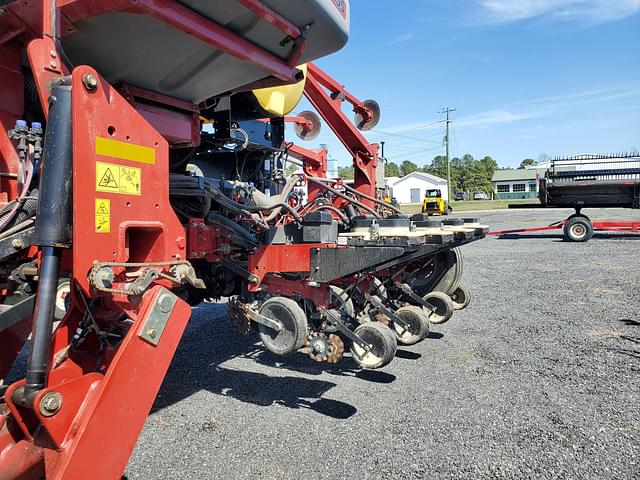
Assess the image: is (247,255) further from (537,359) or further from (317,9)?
(537,359)

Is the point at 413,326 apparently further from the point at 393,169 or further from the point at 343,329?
the point at 393,169

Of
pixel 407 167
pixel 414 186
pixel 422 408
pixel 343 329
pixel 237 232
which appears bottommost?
pixel 422 408

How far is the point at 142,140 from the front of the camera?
208 cm

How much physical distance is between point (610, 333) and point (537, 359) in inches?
53.2

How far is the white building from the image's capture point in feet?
226

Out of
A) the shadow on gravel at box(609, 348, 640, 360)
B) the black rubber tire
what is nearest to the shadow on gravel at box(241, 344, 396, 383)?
the black rubber tire

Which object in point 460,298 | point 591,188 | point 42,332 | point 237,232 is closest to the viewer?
point 42,332

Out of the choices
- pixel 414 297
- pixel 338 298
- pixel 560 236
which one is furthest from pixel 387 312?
pixel 560 236

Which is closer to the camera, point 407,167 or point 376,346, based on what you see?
point 376,346

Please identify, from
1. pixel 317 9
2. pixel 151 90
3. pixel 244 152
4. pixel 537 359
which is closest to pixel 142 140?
pixel 151 90

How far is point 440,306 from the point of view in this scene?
459 centimetres

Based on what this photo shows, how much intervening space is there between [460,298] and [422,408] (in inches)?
85.2

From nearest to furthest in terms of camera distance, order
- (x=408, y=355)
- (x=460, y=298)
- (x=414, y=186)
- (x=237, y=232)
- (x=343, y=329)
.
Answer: (x=343, y=329)
(x=237, y=232)
(x=408, y=355)
(x=460, y=298)
(x=414, y=186)

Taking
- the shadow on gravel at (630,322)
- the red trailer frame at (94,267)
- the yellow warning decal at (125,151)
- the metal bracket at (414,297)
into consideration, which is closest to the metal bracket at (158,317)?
the red trailer frame at (94,267)
